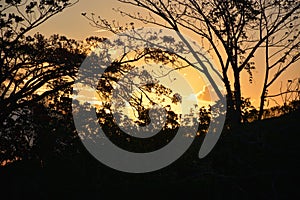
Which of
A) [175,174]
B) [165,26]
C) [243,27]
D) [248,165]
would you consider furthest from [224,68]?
[248,165]

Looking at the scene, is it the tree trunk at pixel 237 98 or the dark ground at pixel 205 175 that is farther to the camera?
the tree trunk at pixel 237 98

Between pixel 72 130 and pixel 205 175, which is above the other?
pixel 72 130

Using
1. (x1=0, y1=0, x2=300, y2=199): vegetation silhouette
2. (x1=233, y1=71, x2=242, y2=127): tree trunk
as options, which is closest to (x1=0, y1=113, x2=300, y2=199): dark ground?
(x1=0, y1=0, x2=300, y2=199): vegetation silhouette

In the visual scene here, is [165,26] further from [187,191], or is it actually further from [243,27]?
[187,191]

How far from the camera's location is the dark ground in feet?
32.9

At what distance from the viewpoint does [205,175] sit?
12.5 m

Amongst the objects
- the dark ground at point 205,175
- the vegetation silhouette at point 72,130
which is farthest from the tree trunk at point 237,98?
the dark ground at point 205,175

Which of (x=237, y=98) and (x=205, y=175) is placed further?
(x=237, y=98)

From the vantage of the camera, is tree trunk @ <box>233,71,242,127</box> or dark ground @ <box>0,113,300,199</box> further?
tree trunk @ <box>233,71,242,127</box>

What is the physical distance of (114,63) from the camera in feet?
58.2

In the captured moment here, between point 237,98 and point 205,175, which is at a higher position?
point 237,98

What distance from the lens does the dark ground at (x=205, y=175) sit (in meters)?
10.0

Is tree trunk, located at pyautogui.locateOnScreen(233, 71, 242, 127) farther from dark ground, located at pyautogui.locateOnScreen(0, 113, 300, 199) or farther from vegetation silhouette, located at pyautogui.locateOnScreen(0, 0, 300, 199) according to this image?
dark ground, located at pyautogui.locateOnScreen(0, 113, 300, 199)

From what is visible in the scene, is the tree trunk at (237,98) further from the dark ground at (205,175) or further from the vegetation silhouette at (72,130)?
the dark ground at (205,175)
